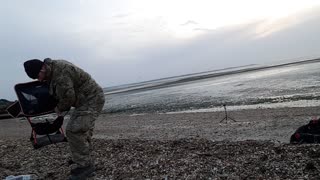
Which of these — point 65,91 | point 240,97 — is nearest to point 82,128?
point 65,91

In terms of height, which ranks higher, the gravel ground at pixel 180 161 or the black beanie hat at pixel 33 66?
the black beanie hat at pixel 33 66

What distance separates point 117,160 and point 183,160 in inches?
58.7

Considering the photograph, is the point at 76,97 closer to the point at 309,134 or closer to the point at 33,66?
the point at 33,66

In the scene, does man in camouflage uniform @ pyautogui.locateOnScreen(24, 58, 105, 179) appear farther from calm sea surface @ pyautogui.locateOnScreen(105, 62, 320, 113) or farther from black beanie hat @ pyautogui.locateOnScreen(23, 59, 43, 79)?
calm sea surface @ pyautogui.locateOnScreen(105, 62, 320, 113)

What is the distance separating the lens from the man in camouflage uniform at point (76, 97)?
6562 mm

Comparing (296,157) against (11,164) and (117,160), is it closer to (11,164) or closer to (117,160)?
(117,160)

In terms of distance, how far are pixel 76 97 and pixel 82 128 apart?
1.70 feet

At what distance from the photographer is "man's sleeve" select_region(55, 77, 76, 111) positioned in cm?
650

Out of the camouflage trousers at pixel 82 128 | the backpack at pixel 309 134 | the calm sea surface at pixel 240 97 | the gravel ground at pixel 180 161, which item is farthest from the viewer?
the calm sea surface at pixel 240 97

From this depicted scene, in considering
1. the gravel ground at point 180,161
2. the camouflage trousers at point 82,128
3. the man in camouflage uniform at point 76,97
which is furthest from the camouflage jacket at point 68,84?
the gravel ground at point 180,161

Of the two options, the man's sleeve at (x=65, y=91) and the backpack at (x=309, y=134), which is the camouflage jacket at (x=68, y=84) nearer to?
the man's sleeve at (x=65, y=91)

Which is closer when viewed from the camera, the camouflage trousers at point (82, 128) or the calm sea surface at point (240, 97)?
the camouflage trousers at point (82, 128)

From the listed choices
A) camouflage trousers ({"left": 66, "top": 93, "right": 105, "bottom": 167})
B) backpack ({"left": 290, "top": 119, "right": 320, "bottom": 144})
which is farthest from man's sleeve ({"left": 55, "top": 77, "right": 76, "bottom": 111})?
backpack ({"left": 290, "top": 119, "right": 320, "bottom": 144})

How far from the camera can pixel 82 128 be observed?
22.2ft
